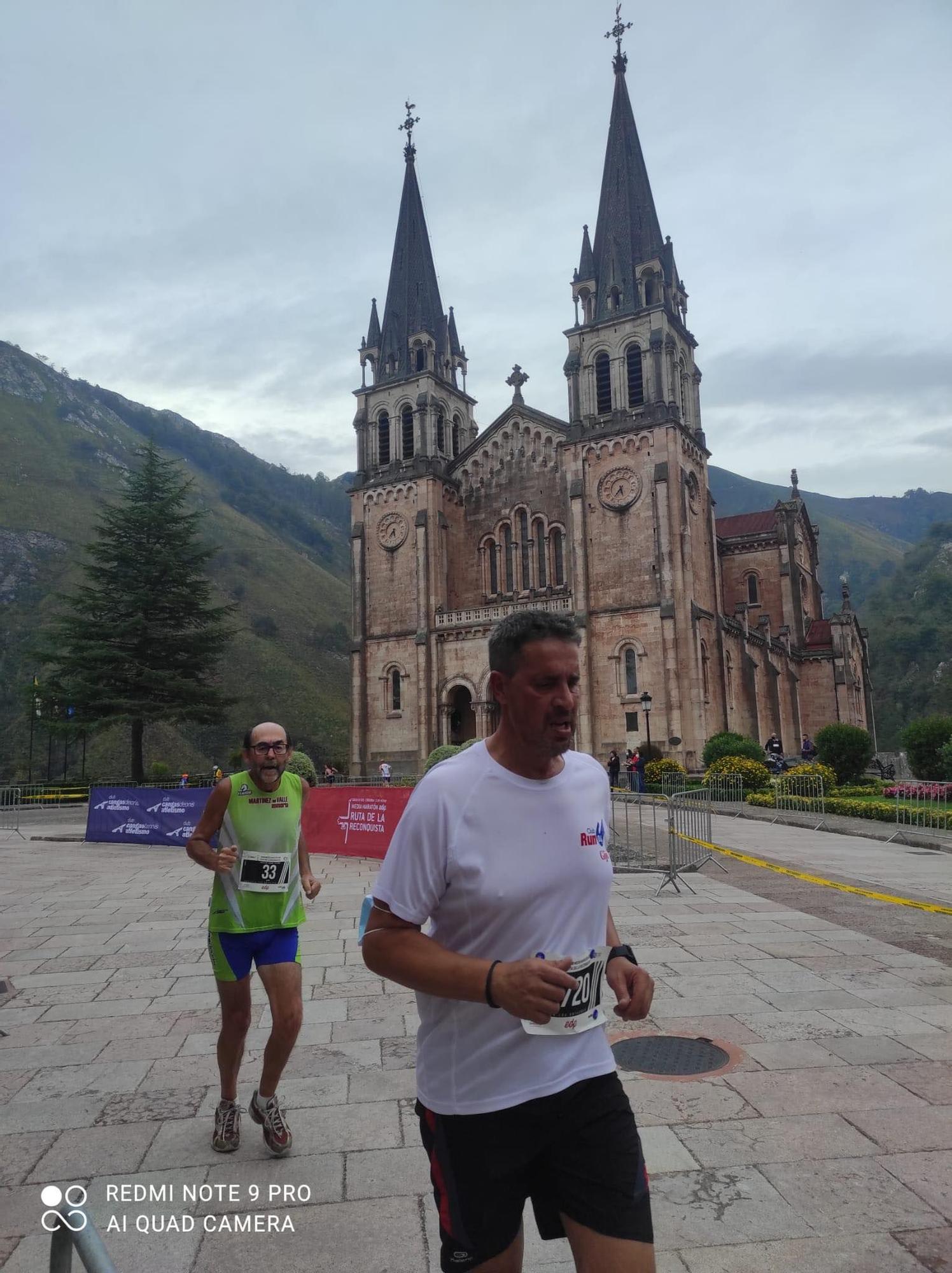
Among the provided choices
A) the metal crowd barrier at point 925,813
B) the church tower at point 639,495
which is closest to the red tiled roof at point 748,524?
the church tower at point 639,495

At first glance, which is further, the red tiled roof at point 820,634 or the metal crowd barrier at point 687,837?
the red tiled roof at point 820,634

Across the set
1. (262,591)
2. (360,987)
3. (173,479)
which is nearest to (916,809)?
(360,987)

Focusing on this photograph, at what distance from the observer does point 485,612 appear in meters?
39.0

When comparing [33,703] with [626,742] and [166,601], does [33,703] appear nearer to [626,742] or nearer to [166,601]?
[166,601]

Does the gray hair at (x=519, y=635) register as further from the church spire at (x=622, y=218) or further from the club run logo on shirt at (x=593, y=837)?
the church spire at (x=622, y=218)

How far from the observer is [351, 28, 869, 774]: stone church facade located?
35500 mm

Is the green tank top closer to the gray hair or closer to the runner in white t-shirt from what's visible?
the runner in white t-shirt

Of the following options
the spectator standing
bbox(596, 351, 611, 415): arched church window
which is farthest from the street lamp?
bbox(596, 351, 611, 415): arched church window

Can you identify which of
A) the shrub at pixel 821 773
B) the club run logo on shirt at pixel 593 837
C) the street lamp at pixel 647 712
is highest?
the street lamp at pixel 647 712

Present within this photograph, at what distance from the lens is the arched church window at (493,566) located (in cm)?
4119

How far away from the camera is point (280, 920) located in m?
4.30

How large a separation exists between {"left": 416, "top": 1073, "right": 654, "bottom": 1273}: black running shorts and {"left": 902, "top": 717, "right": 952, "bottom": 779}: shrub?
25271 mm

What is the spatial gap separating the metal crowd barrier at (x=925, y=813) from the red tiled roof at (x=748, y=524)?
30363 millimetres

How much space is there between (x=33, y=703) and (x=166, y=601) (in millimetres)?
7530
